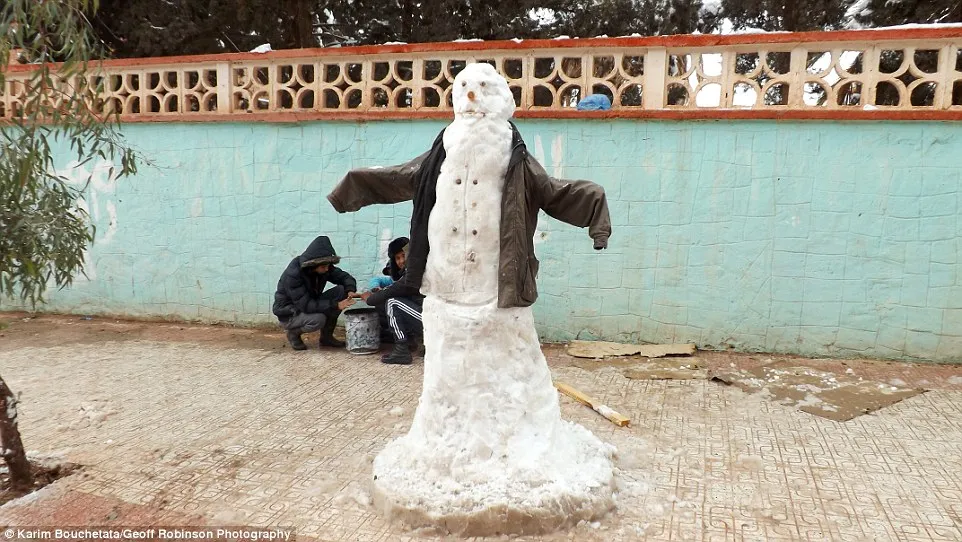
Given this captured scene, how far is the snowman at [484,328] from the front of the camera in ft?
Result: 11.0

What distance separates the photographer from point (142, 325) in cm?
787

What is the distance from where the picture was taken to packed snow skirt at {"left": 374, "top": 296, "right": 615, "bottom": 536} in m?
3.25

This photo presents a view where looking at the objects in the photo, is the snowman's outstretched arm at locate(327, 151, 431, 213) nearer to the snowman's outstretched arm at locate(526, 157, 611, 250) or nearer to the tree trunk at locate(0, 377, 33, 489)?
the snowman's outstretched arm at locate(526, 157, 611, 250)

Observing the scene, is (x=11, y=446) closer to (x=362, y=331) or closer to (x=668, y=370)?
(x=362, y=331)

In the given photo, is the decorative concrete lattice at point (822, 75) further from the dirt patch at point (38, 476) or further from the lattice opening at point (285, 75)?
the dirt patch at point (38, 476)

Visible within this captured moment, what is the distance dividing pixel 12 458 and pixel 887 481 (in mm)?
4719

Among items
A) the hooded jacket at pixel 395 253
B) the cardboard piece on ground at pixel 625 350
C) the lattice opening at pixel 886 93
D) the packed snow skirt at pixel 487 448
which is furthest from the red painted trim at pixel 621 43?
the packed snow skirt at pixel 487 448

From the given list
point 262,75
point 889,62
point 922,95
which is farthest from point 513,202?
point 922,95

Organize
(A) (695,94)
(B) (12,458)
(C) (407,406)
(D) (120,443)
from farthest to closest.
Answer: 1. (A) (695,94)
2. (C) (407,406)
3. (D) (120,443)
4. (B) (12,458)

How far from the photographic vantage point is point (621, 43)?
6.22 meters

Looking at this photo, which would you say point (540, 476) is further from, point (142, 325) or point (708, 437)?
point (142, 325)

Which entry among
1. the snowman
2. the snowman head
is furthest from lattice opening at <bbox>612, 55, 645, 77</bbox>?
the snowman

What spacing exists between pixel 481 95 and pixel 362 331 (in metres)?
3.79

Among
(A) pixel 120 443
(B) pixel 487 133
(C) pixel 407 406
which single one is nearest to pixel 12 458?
(A) pixel 120 443
